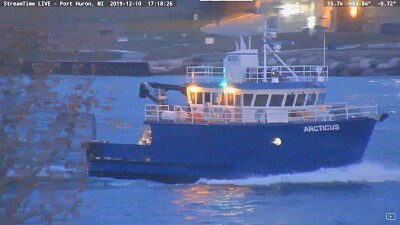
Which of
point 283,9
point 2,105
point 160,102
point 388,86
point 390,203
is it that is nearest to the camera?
point 2,105

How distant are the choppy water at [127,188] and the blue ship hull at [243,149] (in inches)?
13.5

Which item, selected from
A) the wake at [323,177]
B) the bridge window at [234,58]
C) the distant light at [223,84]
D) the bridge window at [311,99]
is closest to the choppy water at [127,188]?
the wake at [323,177]

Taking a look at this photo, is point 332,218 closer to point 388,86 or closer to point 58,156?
point 58,156

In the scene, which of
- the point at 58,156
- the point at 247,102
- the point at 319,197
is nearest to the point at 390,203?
the point at 319,197

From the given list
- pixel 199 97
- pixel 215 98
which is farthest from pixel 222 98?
pixel 199 97

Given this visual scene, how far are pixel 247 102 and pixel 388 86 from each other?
5767cm

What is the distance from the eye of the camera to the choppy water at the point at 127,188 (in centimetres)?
967

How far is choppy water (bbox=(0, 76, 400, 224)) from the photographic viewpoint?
9.67 meters

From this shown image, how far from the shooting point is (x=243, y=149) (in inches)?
907

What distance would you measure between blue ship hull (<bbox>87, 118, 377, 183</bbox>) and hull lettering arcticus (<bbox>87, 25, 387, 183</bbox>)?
0.03m

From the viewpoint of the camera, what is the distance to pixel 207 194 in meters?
23.0

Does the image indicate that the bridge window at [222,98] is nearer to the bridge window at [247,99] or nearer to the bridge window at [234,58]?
the bridge window at [247,99]

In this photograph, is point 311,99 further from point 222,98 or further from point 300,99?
point 222,98

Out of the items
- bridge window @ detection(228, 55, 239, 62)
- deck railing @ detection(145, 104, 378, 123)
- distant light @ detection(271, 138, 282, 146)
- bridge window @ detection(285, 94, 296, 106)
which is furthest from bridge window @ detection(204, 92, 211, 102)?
distant light @ detection(271, 138, 282, 146)
